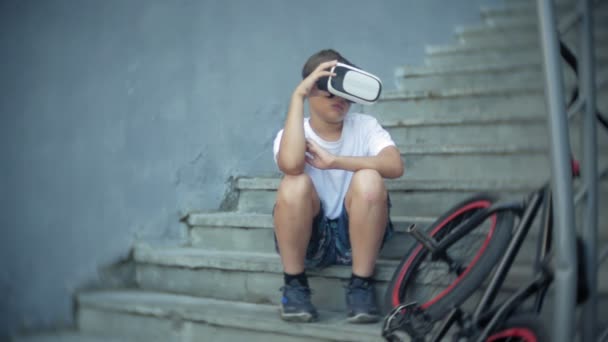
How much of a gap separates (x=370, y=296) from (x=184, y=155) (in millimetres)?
632

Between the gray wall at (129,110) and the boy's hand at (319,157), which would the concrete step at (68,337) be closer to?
the gray wall at (129,110)

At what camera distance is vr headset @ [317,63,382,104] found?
3.77 feet

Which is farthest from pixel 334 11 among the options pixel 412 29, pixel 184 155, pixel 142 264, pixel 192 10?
pixel 142 264

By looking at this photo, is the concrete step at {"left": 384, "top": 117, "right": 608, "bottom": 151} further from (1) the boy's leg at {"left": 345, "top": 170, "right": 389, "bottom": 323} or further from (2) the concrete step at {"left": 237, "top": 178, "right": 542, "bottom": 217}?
(1) the boy's leg at {"left": 345, "top": 170, "right": 389, "bottom": 323}

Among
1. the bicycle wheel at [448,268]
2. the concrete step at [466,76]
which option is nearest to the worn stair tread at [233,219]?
the bicycle wheel at [448,268]

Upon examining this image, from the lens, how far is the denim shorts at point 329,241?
1.32 m

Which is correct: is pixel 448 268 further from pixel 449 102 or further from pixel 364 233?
pixel 449 102

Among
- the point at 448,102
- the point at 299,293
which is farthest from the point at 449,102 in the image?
the point at 299,293

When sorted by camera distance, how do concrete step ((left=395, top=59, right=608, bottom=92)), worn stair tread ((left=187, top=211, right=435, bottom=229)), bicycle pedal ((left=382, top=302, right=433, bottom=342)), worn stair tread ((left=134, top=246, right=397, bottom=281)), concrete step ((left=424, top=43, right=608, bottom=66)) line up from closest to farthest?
bicycle pedal ((left=382, top=302, right=433, bottom=342))
worn stair tread ((left=134, top=246, right=397, bottom=281))
worn stair tread ((left=187, top=211, right=435, bottom=229))
concrete step ((left=395, top=59, right=608, bottom=92))
concrete step ((left=424, top=43, right=608, bottom=66))

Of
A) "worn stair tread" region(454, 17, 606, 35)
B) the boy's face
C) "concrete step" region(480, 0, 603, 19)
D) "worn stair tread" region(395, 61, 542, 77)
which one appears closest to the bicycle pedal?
the boy's face

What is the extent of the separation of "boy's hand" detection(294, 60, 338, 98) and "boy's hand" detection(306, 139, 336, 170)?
11 centimetres

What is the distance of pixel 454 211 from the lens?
1351 mm

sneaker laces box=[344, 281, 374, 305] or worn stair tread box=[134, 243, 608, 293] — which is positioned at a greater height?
worn stair tread box=[134, 243, 608, 293]

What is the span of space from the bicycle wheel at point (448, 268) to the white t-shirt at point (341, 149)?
218 mm
